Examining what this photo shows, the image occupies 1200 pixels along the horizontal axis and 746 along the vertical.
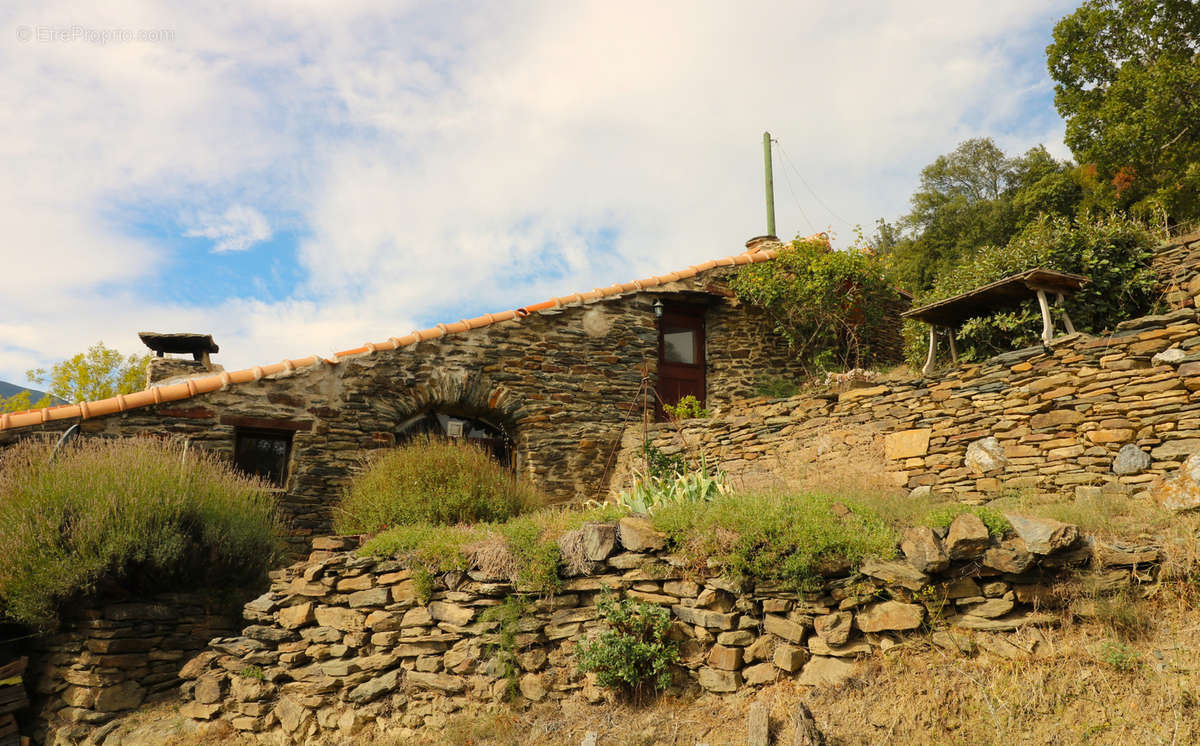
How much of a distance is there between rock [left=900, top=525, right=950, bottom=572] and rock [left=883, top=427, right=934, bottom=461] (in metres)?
2.81

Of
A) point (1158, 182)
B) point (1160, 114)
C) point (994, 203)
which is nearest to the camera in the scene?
point (1160, 114)

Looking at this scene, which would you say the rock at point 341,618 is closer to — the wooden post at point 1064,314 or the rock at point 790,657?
the rock at point 790,657

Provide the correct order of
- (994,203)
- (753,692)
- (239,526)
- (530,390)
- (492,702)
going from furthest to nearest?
(994,203), (530,390), (239,526), (492,702), (753,692)

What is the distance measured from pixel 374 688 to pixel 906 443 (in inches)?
211

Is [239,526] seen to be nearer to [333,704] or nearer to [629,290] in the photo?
[333,704]

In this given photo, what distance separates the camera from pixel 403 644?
5660 mm

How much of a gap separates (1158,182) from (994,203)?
5821 millimetres

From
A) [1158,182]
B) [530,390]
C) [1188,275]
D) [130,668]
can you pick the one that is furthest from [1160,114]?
[130,668]

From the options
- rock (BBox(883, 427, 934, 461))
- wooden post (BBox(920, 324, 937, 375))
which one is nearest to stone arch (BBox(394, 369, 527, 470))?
rock (BBox(883, 427, 934, 461))

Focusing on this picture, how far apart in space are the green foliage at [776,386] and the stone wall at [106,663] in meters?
8.16

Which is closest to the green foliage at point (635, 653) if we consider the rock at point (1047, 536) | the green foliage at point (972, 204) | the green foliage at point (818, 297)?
the rock at point (1047, 536)

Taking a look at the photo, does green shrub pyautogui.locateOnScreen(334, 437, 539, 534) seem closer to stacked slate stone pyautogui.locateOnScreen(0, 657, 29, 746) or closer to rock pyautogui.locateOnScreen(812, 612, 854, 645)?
stacked slate stone pyautogui.locateOnScreen(0, 657, 29, 746)

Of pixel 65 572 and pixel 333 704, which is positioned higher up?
pixel 65 572

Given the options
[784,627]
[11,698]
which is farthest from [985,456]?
[11,698]
